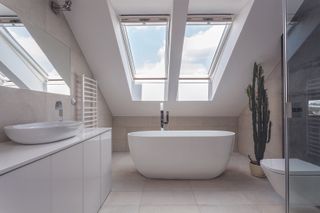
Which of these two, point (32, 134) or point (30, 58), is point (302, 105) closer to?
point (32, 134)

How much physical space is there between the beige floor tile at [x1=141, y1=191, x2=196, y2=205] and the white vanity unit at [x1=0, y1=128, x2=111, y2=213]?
1.87 ft

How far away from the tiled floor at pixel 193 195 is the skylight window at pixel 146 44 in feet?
6.86

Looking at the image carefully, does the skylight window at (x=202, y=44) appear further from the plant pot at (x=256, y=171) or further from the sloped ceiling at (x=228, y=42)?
the plant pot at (x=256, y=171)

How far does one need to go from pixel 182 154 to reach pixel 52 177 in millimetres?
1938

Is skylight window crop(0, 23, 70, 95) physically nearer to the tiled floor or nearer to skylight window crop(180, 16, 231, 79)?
the tiled floor

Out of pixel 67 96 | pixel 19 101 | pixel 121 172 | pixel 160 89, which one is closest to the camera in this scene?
pixel 19 101

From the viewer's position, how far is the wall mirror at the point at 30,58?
168cm

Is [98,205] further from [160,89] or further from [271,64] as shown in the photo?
[271,64]

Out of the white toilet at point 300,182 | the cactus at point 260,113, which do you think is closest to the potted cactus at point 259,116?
the cactus at point 260,113

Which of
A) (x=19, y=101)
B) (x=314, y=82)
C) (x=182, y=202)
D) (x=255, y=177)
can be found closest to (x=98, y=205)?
(x=182, y=202)

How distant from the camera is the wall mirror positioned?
168 centimetres

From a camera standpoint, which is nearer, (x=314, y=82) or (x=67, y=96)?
(x=314, y=82)

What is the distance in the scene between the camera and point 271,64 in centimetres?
346

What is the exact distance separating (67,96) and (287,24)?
259 centimetres
